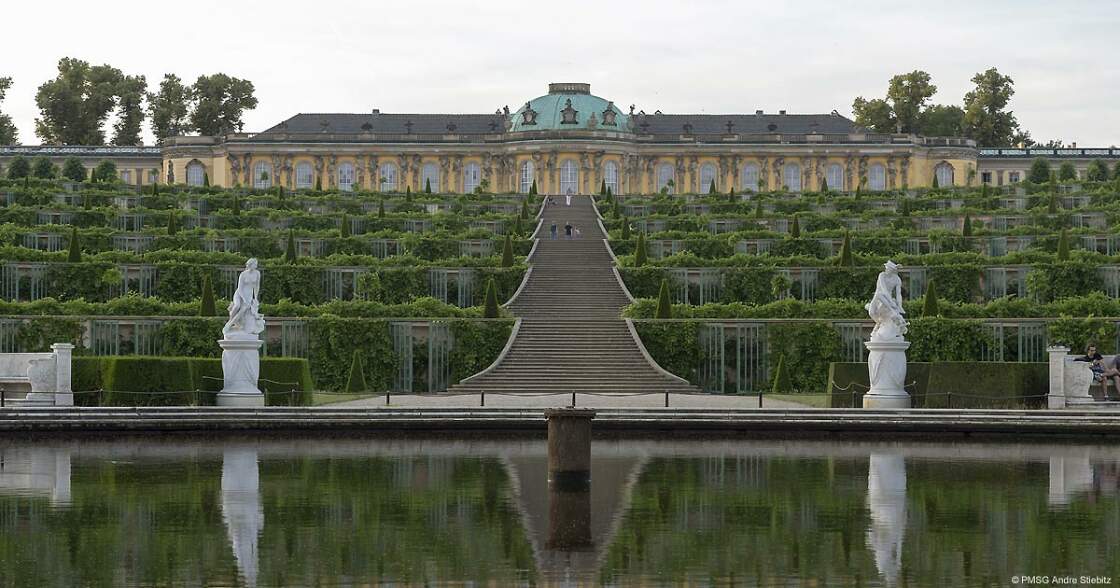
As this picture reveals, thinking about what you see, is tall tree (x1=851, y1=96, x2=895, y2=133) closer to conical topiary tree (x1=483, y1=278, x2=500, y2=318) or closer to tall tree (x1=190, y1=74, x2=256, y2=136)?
tall tree (x1=190, y1=74, x2=256, y2=136)

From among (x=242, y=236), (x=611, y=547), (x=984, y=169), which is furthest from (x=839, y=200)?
(x=611, y=547)

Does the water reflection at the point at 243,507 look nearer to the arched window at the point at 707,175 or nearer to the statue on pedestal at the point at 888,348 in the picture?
the statue on pedestal at the point at 888,348

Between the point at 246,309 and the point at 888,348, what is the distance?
10723 mm

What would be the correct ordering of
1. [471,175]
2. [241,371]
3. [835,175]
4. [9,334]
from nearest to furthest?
[241,371] < [9,334] < [835,175] < [471,175]

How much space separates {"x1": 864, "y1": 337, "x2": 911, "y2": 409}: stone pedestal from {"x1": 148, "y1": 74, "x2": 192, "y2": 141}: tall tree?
6889cm

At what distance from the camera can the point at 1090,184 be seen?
220ft

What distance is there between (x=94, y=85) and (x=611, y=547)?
81.9 m

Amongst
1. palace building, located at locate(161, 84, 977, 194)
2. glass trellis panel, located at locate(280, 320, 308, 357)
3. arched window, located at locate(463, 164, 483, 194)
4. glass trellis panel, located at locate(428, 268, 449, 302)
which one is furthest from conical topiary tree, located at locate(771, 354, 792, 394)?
arched window, located at locate(463, 164, 483, 194)

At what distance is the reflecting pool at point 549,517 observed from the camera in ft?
45.3

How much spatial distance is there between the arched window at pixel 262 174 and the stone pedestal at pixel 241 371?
58466 mm

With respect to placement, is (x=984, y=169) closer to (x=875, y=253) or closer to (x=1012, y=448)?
(x=875, y=253)

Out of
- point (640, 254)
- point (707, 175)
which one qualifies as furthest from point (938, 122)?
point (640, 254)

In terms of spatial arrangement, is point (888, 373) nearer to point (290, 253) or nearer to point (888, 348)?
point (888, 348)

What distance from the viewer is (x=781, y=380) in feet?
116
